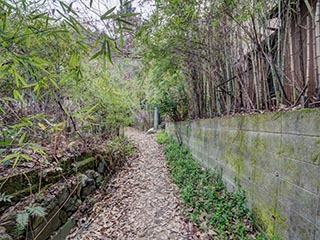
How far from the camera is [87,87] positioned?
148 inches

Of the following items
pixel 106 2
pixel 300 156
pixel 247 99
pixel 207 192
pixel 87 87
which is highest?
pixel 106 2

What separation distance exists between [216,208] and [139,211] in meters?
0.97

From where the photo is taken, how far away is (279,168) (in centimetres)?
143

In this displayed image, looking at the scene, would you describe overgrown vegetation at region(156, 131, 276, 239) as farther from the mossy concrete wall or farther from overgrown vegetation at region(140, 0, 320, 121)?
overgrown vegetation at region(140, 0, 320, 121)

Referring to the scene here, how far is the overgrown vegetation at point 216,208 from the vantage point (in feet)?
5.53

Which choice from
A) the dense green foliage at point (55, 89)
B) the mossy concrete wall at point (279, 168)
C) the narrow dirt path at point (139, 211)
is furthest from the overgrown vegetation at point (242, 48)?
the narrow dirt path at point (139, 211)

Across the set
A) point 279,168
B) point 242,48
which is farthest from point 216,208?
point 242,48

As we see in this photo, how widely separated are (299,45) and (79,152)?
120 inches

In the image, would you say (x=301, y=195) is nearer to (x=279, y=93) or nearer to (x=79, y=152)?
(x=279, y=93)

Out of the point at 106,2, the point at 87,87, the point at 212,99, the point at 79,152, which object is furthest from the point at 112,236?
the point at 106,2

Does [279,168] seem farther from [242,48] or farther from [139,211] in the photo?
[139,211]

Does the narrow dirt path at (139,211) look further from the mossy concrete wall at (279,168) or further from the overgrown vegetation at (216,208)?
the mossy concrete wall at (279,168)

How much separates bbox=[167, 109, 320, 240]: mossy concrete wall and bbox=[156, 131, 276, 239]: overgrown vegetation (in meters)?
0.11

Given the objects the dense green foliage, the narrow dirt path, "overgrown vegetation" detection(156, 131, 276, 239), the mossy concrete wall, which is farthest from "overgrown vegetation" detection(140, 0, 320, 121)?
the narrow dirt path
